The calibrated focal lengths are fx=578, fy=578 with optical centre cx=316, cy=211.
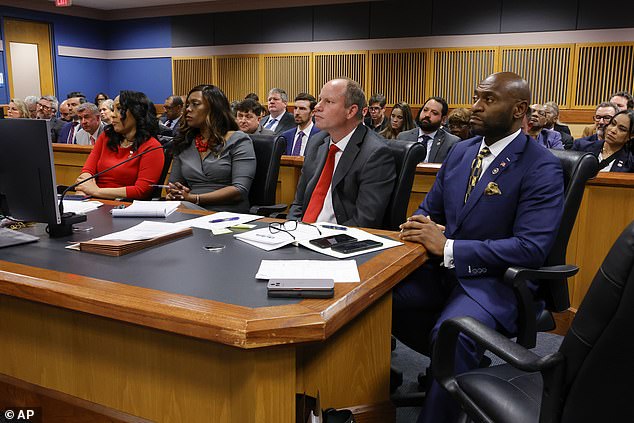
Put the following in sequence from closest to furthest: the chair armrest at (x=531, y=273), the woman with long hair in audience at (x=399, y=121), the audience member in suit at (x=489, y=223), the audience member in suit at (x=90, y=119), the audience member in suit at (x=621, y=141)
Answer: the chair armrest at (x=531, y=273), the audience member in suit at (x=489, y=223), the audience member in suit at (x=621, y=141), the audience member in suit at (x=90, y=119), the woman with long hair in audience at (x=399, y=121)

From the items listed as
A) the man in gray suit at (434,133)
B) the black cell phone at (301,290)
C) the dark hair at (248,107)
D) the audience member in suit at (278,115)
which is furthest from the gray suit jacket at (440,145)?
the black cell phone at (301,290)

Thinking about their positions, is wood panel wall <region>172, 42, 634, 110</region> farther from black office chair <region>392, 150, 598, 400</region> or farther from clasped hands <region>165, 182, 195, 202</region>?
black office chair <region>392, 150, 598, 400</region>

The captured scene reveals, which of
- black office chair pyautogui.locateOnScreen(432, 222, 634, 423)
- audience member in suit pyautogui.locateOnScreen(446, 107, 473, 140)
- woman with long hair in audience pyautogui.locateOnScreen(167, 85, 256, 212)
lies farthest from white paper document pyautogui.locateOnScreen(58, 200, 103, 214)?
audience member in suit pyautogui.locateOnScreen(446, 107, 473, 140)

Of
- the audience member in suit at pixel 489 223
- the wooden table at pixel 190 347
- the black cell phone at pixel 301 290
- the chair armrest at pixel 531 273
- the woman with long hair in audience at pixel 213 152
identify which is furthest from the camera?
the woman with long hair in audience at pixel 213 152

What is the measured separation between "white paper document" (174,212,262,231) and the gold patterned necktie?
0.83m

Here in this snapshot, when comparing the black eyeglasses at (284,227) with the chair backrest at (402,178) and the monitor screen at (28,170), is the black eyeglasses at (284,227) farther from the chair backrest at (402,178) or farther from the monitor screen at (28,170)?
the monitor screen at (28,170)

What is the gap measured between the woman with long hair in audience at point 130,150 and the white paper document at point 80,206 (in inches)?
24.0

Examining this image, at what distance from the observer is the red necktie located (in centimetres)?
259

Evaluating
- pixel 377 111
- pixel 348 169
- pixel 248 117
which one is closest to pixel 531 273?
pixel 348 169

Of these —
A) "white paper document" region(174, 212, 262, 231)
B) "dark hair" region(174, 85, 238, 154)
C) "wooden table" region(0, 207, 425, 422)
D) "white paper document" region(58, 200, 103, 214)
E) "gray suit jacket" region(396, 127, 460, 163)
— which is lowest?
"wooden table" region(0, 207, 425, 422)

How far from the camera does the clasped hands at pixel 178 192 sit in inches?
117

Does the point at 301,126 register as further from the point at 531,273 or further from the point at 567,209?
the point at 531,273

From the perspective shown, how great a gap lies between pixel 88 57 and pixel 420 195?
965 centimetres

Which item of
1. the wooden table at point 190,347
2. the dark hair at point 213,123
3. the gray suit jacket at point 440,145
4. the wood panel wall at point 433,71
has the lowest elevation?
the wooden table at point 190,347
